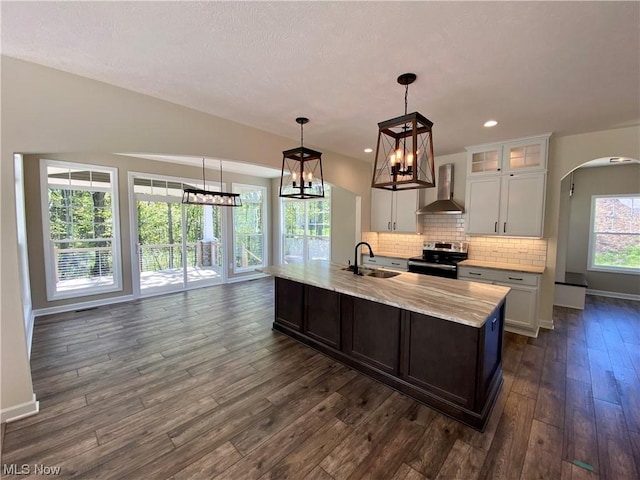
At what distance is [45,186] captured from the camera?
4332mm

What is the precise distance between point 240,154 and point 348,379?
2875mm

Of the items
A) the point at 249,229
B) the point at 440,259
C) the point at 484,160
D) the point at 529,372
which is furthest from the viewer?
the point at 249,229

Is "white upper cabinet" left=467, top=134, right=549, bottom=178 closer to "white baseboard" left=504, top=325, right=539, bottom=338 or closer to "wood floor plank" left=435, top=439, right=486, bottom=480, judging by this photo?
"white baseboard" left=504, top=325, right=539, bottom=338

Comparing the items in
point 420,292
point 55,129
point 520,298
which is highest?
point 55,129

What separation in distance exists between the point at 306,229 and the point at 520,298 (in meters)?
4.65

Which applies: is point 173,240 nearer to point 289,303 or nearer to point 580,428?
point 289,303

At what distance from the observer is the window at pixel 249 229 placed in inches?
279

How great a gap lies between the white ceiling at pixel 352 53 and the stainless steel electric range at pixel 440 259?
2.18 metres

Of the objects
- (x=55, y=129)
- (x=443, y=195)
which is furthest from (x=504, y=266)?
(x=55, y=129)

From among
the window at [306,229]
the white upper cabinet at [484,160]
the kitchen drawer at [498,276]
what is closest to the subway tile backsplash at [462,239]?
the kitchen drawer at [498,276]

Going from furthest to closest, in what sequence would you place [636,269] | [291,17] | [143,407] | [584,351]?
1. [636,269]
2. [584,351]
3. [143,407]
4. [291,17]

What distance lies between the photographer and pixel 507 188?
160 inches

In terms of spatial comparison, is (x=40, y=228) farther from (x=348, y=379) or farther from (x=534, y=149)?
(x=534, y=149)

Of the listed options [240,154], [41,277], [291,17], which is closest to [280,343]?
[240,154]
